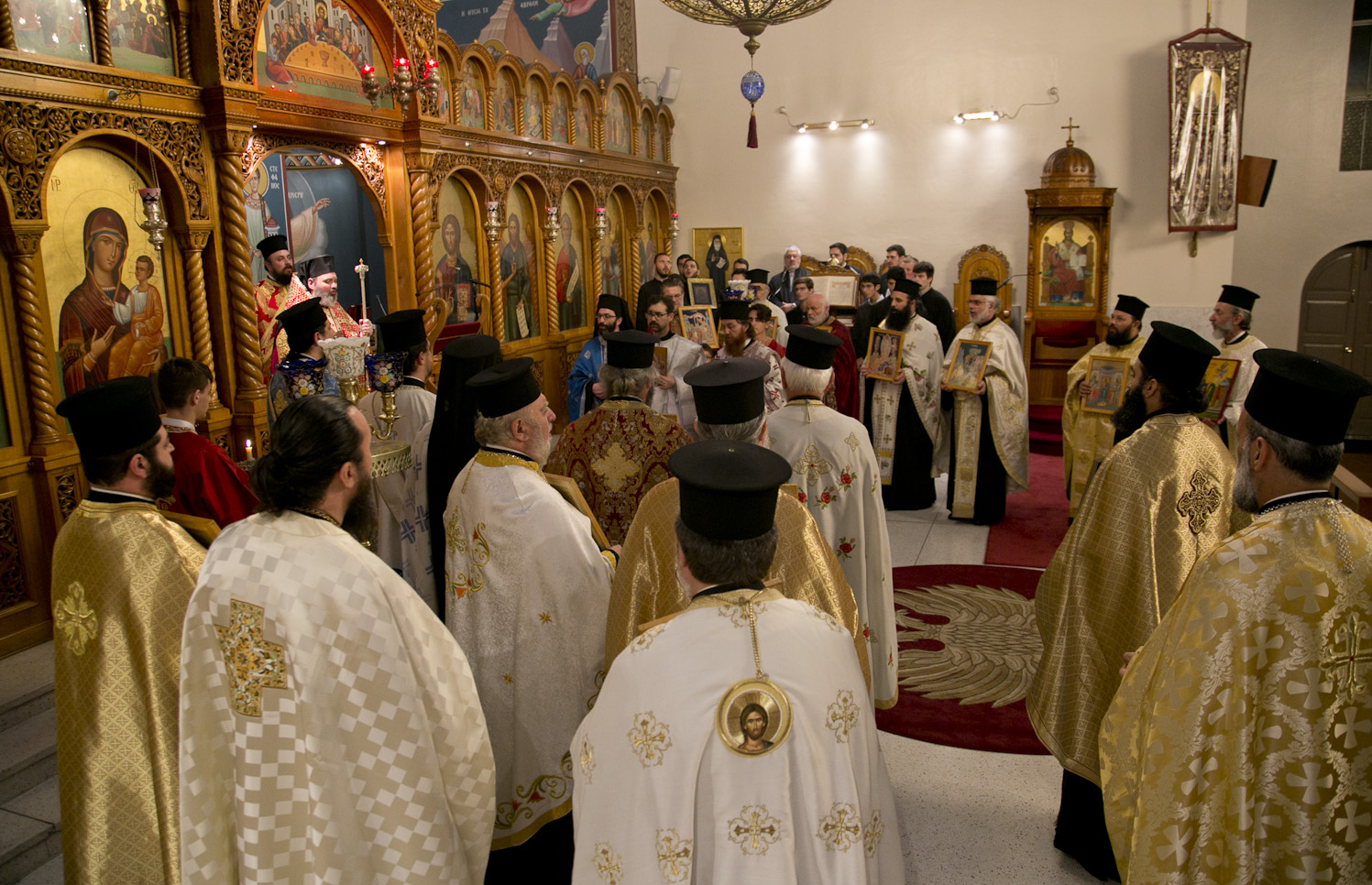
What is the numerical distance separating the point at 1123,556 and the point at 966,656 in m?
2.19

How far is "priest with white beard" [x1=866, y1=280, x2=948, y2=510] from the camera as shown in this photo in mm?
7930

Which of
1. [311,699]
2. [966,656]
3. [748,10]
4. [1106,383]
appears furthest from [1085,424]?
[311,699]

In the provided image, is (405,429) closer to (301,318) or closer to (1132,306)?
(301,318)

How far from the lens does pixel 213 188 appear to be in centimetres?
599

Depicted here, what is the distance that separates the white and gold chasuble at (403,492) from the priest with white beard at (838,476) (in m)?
2.01

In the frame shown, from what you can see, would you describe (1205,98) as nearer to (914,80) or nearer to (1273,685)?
(914,80)

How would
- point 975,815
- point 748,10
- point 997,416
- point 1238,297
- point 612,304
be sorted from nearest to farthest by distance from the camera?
point 975,815 < point 1238,297 < point 748,10 < point 612,304 < point 997,416

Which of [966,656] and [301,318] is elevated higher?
[301,318]

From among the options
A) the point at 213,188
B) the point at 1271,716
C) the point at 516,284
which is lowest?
the point at 1271,716

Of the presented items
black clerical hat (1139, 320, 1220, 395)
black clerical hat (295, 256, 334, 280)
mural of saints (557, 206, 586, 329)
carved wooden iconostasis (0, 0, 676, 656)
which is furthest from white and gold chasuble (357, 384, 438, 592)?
mural of saints (557, 206, 586, 329)

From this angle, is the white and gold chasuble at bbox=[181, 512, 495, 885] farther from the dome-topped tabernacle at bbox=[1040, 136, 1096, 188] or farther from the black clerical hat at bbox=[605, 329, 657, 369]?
the dome-topped tabernacle at bbox=[1040, 136, 1096, 188]

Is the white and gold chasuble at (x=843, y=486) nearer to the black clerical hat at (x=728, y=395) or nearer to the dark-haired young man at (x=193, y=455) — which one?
the black clerical hat at (x=728, y=395)

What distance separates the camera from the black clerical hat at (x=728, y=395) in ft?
9.24

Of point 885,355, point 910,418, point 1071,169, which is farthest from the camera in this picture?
point 1071,169
